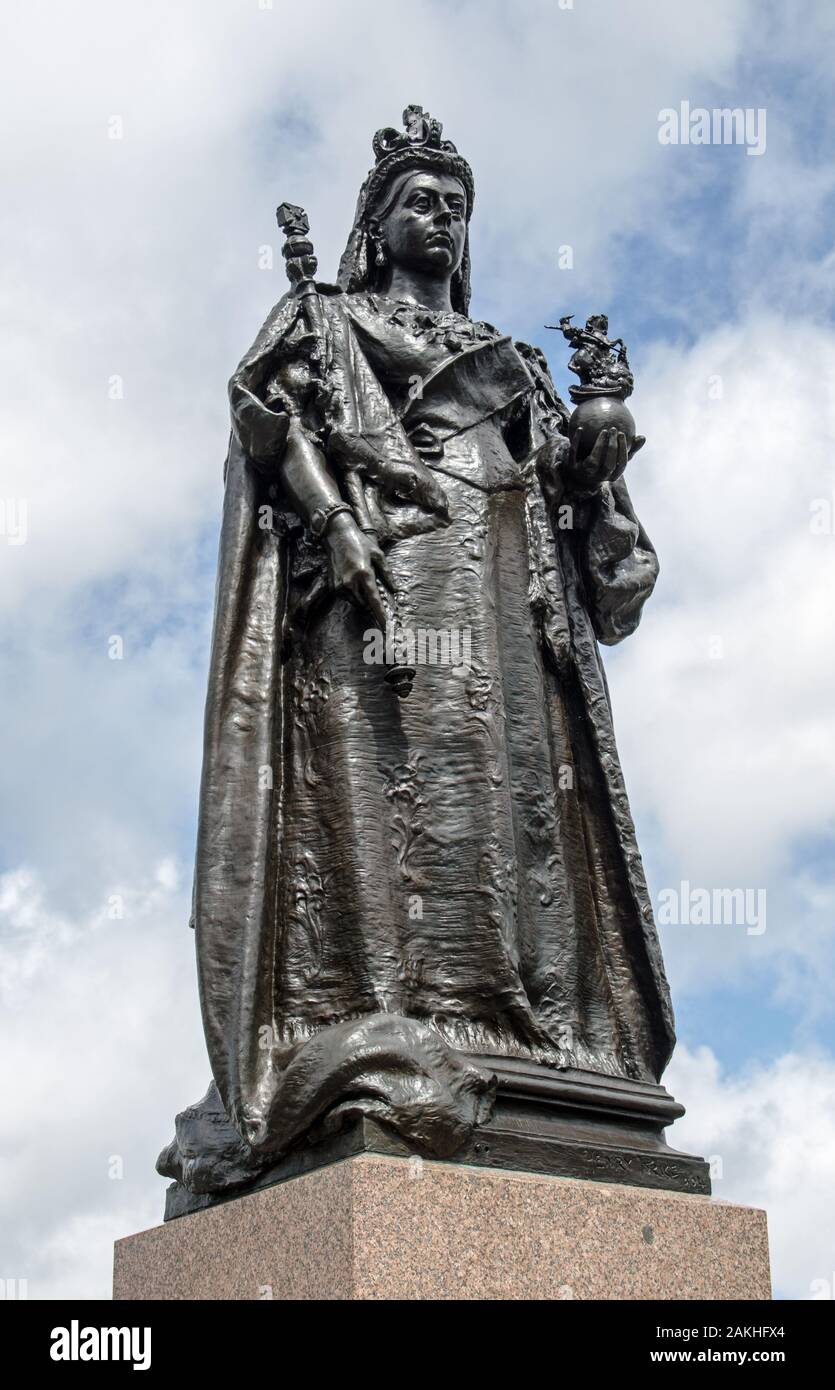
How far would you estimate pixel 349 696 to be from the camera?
28.5 ft

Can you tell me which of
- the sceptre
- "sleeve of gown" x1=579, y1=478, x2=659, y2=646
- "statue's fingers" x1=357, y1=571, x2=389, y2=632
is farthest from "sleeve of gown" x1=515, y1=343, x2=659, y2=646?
"statue's fingers" x1=357, y1=571, x2=389, y2=632

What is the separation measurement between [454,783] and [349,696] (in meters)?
0.70

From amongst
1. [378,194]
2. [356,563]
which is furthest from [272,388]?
[378,194]

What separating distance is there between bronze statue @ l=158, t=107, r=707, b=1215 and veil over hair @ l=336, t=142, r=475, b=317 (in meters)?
0.04

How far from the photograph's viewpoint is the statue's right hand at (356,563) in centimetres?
844

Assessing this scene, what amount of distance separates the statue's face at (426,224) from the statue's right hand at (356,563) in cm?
236

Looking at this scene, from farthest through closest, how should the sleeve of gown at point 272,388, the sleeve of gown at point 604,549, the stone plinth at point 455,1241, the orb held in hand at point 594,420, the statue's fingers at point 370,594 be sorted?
the sleeve of gown at point 604,549, the orb held in hand at point 594,420, the sleeve of gown at point 272,388, the statue's fingers at point 370,594, the stone plinth at point 455,1241

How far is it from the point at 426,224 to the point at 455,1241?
599 centimetres

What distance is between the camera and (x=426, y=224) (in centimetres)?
Result: 1019

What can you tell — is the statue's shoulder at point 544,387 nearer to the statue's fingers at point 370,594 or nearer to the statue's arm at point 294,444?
the statue's arm at point 294,444

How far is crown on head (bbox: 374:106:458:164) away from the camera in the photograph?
10.3 m

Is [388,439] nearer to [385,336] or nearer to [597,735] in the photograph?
[385,336]

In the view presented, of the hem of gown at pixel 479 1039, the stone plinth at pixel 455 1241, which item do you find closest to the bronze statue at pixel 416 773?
the hem of gown at pixel 479 1039

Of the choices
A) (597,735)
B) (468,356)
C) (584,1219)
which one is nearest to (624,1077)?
(584,1219)
